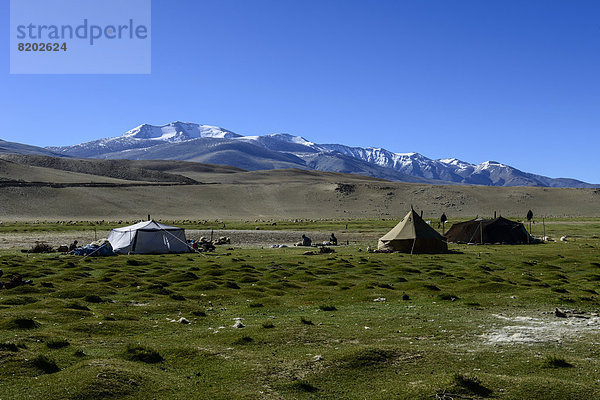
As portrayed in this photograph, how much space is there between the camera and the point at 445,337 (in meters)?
17.0

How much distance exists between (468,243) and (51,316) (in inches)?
2158

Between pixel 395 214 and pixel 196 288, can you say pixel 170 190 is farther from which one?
pixel 196 288

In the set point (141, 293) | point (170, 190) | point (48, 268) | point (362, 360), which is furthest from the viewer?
point (170, 190)

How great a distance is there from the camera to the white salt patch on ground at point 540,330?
54.3 ft

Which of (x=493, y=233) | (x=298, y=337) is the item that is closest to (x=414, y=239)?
(x=493, y=233)

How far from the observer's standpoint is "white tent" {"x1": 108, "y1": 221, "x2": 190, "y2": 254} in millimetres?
52031

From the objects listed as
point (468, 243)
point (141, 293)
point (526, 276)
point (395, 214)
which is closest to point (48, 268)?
point (141, 293)

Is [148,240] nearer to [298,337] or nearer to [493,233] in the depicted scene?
[298,337]

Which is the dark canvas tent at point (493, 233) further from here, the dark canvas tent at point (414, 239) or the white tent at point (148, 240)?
the white tent at point (148, 240)

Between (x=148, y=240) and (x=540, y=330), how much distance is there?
41.6 m

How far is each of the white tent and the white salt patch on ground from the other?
128 ft

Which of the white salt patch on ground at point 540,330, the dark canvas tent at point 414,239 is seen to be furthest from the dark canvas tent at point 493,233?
the white salt patch on ground at point 540,330

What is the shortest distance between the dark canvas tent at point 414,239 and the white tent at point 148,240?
20.5 m

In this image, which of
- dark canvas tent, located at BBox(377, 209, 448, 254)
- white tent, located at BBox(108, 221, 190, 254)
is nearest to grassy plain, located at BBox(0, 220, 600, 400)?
white tent, located at BBox(108, 221, 190, 254)
